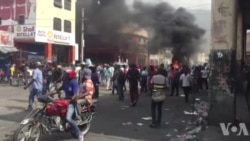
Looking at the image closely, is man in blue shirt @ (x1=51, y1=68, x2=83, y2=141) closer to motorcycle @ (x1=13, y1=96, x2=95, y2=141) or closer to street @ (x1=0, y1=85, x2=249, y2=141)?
motorcycle @ (x1=13, y1=96, x2=95, y2=141)

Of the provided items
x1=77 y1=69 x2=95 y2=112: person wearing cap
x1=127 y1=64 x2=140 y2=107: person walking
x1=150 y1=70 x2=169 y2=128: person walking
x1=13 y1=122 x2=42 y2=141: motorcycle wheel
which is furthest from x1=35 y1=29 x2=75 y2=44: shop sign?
x1=13 y1=122 x2=42 y2=141: motorcycle wheel

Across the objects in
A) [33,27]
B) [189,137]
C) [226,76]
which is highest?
[33,27]

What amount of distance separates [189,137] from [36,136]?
10.6 ft

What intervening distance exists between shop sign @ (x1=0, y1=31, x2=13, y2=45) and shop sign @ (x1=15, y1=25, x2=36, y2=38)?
133 centimetres

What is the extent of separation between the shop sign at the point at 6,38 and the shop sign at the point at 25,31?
133 centimetres

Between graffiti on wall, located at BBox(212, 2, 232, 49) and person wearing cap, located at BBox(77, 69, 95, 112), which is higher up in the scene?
graffiti on wall, located at BBox(212, 2, 232, 49)

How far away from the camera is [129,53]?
50344 millimetres

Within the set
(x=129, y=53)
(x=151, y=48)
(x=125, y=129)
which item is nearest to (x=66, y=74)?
(x=125, y=129)

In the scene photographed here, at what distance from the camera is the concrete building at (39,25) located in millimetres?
35375

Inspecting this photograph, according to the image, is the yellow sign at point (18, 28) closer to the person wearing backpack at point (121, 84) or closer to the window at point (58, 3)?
the window at point (58, 3)

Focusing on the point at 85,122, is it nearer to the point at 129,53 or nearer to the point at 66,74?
the point at 66,74

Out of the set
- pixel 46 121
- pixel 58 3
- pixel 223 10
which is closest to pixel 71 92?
pixel 46 121

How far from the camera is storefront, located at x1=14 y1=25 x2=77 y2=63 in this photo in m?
34.9

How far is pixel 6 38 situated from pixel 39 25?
12.0 ft
